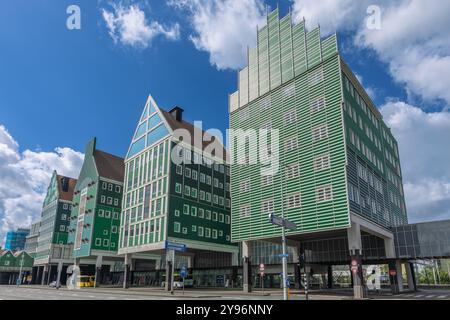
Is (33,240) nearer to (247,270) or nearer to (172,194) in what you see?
(172,194)

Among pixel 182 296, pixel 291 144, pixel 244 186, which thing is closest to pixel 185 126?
pixel 244 186

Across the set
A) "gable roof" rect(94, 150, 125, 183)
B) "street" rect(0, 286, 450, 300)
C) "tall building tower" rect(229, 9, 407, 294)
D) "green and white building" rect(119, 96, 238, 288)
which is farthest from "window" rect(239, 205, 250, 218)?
"gable roof" rect(94, 150, 125, 183)

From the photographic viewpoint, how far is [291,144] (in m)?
46.3

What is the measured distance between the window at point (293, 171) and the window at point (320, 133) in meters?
3.99

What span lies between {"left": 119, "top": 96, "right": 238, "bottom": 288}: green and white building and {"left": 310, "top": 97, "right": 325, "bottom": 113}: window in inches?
1050

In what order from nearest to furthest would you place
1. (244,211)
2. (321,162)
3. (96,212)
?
1. (321,162)
2. (244,211)
3. (96,212)

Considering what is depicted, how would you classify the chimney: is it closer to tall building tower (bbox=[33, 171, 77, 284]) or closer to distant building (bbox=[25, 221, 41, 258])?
tall building tower (bbox=[33, 171, 77, 284])

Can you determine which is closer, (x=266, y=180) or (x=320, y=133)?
(x=320, y=133)

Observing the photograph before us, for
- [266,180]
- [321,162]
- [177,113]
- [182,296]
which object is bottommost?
→ [182,296]

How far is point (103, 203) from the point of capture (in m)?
79.6

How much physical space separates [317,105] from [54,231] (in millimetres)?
80420

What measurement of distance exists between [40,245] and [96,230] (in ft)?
122
